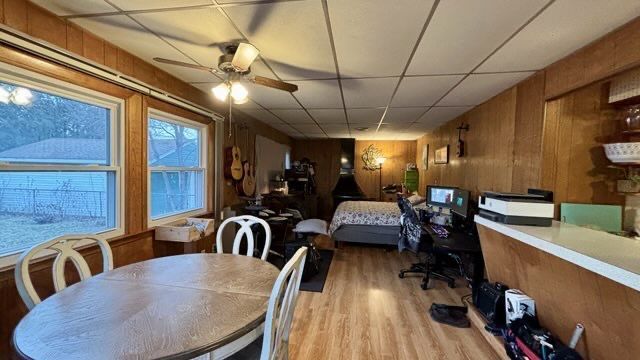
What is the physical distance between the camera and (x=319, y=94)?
3139mm

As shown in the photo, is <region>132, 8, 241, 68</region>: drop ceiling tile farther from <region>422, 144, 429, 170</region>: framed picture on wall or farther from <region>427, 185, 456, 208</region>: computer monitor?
<region>422, 144, 429, 170</region>: framed picture on wall

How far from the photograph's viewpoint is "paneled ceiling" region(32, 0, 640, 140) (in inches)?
57.1

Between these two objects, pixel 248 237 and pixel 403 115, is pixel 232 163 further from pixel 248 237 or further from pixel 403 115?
pixel 403 115

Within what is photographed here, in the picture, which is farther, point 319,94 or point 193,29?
point 319,94

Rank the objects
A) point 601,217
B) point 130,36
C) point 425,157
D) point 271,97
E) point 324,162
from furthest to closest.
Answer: point 324,162, point 425,157, point 271,97, point 601,217, point 130,36

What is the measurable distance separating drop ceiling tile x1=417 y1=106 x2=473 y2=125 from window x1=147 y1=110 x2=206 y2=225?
10.7ft

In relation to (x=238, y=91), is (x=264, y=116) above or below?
above

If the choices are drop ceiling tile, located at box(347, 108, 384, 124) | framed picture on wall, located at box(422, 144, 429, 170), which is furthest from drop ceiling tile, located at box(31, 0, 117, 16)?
framed picture on wall, located at box(422, 144, 429, 170)

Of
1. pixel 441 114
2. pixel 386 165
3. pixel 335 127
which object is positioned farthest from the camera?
pixel 386 165

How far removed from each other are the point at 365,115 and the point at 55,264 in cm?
390

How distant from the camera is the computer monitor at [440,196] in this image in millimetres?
3420

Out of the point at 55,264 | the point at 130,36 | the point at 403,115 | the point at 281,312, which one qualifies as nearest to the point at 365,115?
the point at 403,115

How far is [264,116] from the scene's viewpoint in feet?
14.9

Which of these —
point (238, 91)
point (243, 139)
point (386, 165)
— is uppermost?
point (238, 91)
